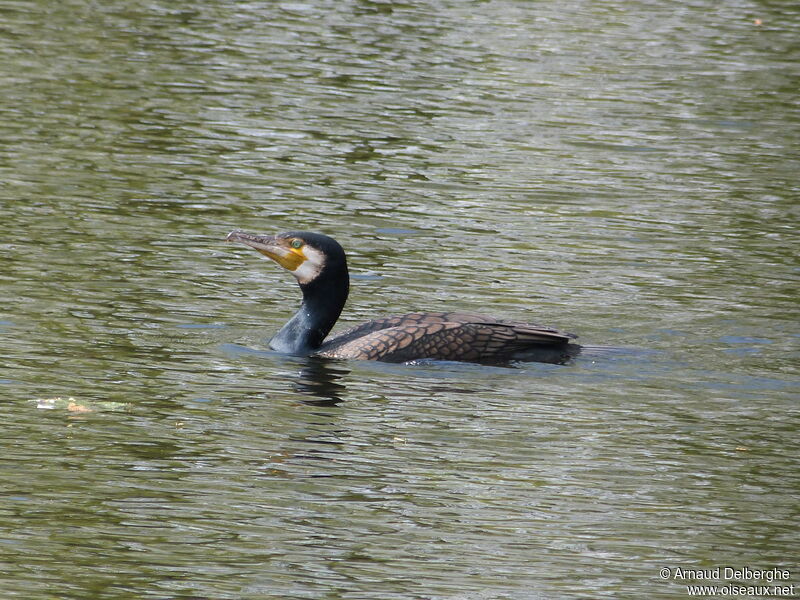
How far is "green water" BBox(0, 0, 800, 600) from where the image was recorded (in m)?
7.83

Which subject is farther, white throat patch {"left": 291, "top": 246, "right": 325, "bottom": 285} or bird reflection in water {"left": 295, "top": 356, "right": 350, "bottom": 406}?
white throat patch {"left": 291, "top": 246, "right": 325, "bottom": 285}

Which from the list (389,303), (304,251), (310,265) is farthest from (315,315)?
(389,303)

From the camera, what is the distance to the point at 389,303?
13.0 metres

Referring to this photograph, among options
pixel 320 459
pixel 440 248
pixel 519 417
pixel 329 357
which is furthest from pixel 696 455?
pixel 440 248

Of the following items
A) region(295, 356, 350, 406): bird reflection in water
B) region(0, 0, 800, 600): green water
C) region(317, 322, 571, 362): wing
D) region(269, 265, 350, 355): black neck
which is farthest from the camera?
region(269, 265, 350, 355): black neck

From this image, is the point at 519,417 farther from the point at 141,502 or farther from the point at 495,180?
the point at 495,180

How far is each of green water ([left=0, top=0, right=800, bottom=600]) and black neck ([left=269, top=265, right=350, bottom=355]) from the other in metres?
0.26

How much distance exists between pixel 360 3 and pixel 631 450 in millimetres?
20044

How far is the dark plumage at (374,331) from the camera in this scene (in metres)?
11.4

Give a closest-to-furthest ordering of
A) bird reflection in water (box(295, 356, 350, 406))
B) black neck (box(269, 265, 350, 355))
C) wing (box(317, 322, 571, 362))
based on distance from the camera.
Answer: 1. bird reflection in water (box(295, 356, 350, 406))
2. wing (box(317, 322, 571, 362))
3. black neck (box(269, 265, 350, 355))

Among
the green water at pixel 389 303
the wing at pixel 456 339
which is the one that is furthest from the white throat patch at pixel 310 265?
the wing at pixel 456 339

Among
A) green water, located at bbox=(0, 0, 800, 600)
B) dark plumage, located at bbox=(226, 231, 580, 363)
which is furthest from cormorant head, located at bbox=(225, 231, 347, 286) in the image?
green water, located at bbox=(0, 0, 800, 600)

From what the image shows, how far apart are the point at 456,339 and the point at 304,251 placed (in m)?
1.40

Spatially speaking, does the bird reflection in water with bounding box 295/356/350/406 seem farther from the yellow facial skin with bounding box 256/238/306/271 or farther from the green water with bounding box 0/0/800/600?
the yellow facial skin with bounding box 256/238/306/271
